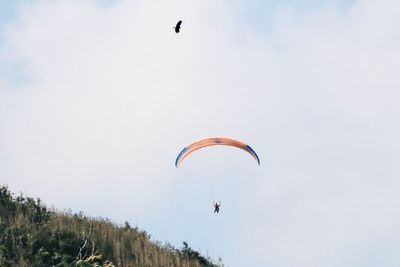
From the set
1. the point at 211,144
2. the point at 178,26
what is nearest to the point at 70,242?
the point at 178,26

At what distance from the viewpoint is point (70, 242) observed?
25.7 meters

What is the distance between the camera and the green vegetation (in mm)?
24672

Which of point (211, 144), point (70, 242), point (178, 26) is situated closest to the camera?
point (70, 242)

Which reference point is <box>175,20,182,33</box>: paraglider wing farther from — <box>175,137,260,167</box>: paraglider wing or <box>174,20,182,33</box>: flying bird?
<box>175,137,260,167</box>: paraglider wing

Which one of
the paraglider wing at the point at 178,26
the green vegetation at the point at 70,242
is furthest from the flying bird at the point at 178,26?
the green vegetation at the point at 70,242

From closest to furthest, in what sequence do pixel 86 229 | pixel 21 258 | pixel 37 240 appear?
pixel 21 258
pixel 37 240
pixel 86 229

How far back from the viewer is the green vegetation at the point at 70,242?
971 inches

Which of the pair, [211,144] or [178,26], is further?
[211,144]

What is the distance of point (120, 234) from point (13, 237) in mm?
4026

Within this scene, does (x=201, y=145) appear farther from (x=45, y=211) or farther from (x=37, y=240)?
(x=37, y=240)

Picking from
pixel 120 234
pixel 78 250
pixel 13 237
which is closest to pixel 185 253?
pixel 120 234

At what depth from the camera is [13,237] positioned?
24812 millimetres

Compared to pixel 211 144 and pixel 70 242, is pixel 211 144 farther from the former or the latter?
pixel 70 242

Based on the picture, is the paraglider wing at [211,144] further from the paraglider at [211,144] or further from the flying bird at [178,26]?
the flying bird at [178,26]
